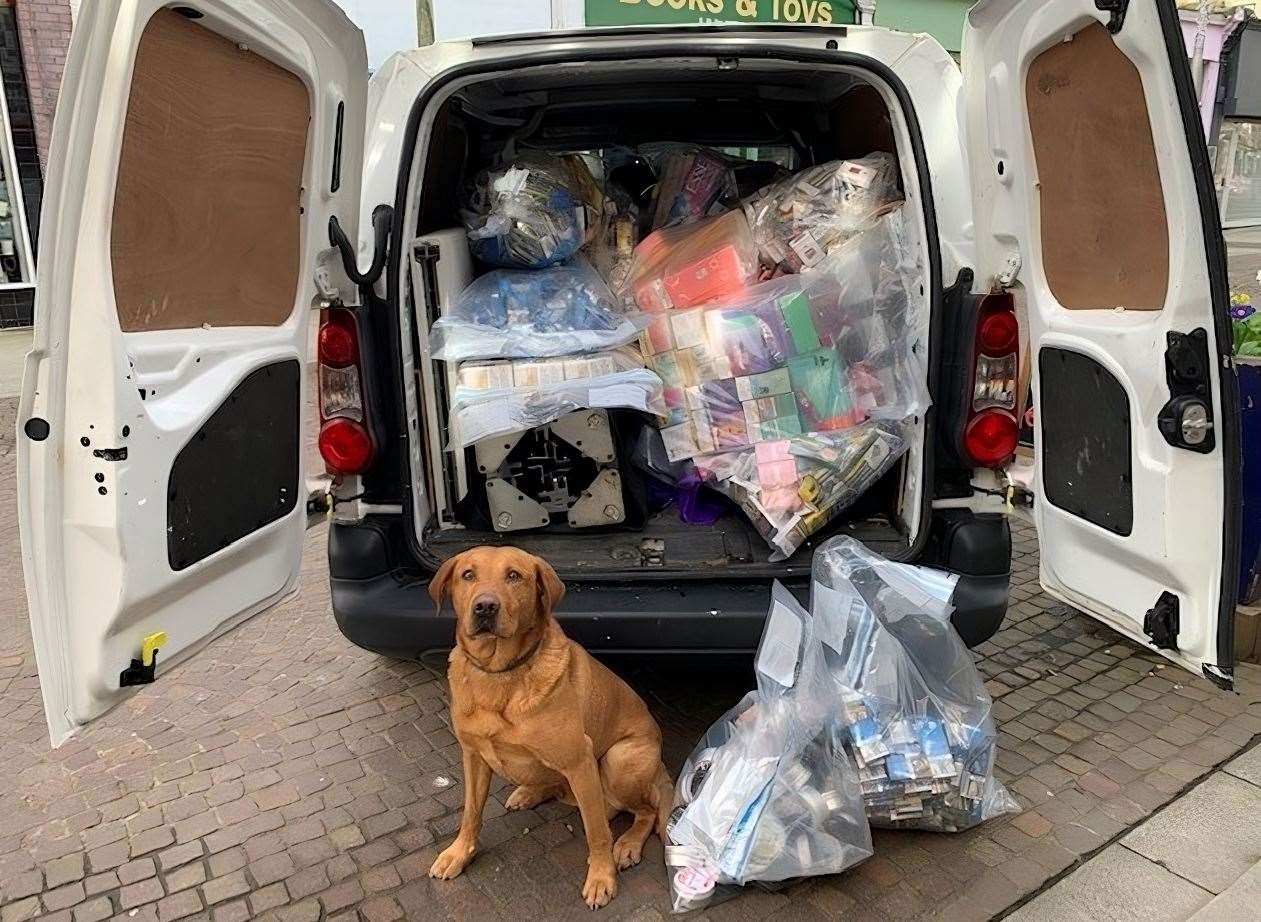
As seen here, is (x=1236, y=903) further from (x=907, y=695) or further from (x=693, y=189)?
(x=693, y=189)

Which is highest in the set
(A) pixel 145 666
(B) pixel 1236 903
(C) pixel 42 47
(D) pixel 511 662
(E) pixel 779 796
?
(C) pixel 42 47

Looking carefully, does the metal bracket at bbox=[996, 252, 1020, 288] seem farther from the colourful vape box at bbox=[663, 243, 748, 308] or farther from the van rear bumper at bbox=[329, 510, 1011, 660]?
the colourful vape box at bbox=[663, 243, 748, 308]

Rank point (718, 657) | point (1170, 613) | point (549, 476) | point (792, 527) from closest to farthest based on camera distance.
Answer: point (1170, 613) → point (718, 657) → point (792, 527) → point (549, 476)

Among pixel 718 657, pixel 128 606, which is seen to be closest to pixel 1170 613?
pixel 718 657

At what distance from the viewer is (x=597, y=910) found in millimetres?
2305

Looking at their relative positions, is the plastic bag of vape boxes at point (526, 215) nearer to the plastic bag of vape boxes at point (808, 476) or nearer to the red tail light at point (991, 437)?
the plastic bag of vape boxes at point (808, 476)

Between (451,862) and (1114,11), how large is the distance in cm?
248

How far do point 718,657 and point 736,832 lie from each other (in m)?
0.48

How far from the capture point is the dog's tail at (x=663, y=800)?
249 centimetres

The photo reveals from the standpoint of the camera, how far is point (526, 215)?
3.32 metres

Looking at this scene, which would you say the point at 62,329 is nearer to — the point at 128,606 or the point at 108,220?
the point at 108,220

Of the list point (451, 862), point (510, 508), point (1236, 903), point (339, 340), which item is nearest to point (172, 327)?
→ point (339, 340)

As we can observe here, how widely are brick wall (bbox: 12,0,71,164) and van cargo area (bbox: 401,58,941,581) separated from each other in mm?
7623

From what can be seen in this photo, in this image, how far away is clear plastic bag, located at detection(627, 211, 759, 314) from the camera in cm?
321
